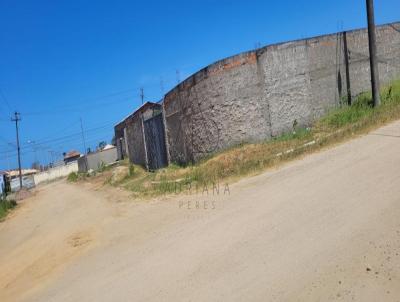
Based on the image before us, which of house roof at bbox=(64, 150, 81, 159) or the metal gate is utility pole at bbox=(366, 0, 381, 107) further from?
house roof at bbox=(64, 150, 81, 159)

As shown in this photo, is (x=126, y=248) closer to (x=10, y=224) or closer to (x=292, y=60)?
(x=292, y=60)

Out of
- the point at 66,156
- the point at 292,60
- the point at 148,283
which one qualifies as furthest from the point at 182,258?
the point at 66,156

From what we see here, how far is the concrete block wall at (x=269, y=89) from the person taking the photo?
465 inches

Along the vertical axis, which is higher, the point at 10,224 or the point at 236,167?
the point at 236,167

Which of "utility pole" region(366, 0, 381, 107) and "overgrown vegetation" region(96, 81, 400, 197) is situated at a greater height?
"utility pole" region(366, 0, 381, 107)

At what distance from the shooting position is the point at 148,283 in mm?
5125

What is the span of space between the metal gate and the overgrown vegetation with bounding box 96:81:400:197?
351cm

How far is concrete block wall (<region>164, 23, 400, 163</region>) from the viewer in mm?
11812

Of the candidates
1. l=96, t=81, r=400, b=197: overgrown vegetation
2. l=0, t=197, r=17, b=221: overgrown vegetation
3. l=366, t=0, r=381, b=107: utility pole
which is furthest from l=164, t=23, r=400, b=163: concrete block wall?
l=0, t=197, r=17, b=221: overgrown vegetation

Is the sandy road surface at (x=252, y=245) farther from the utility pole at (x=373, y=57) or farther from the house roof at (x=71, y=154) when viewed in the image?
the house roof at (x=71, y=154)

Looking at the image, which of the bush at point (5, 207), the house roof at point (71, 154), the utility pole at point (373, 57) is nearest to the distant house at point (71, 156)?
the house roof at point (71, 154)

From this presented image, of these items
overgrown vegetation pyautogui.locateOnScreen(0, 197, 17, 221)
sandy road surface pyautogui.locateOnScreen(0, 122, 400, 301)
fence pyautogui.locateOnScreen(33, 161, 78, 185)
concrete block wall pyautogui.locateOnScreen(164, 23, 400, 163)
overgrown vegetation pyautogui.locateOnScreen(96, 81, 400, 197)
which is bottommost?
fence pyautogui.locateOnScreen(33, 161, 78, 185)

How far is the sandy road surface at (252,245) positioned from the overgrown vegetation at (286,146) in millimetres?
682

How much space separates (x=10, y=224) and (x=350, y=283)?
1276 centimetres
